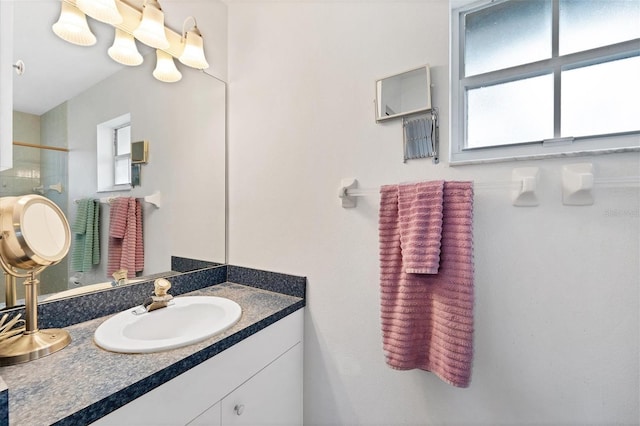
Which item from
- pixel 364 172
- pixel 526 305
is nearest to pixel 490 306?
pixel 526 305

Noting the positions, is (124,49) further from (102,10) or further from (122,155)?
(122,155)

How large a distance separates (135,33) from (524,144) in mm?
1508

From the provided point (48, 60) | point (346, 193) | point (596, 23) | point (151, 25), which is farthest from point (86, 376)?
point (596, 23)

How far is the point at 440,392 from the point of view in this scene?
0.93 m

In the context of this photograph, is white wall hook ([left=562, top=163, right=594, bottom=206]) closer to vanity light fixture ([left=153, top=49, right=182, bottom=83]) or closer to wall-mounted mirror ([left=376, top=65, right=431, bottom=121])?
wall-mounted mirror ([left=376, top=65, right=431, bottom=121])

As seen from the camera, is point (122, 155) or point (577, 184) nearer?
point (577, 184)

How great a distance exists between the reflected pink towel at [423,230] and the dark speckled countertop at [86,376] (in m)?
0.60

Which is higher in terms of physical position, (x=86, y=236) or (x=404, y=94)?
(x=404, y=94)

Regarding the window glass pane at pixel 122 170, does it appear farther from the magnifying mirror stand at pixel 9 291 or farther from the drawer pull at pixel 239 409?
the drawer pull at pixel 239 409

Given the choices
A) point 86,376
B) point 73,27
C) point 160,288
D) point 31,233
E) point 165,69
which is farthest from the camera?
point 165,69

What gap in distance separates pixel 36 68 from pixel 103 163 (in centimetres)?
34

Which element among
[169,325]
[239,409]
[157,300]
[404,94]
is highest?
[404,94]

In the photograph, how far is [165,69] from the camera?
1.24 m

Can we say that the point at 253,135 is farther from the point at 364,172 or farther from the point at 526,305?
the point at 526,305
